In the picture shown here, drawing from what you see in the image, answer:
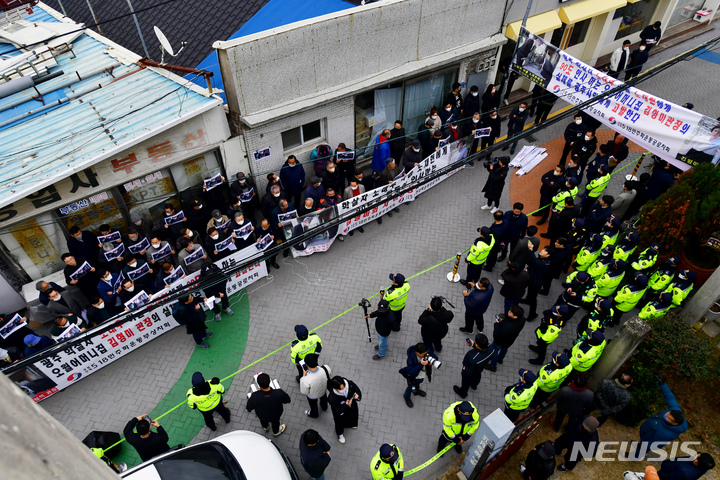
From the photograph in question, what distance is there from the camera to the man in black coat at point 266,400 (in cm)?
701

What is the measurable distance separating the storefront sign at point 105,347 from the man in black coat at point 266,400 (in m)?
2.63

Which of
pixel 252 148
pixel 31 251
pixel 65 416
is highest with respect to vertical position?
pixel 252 148

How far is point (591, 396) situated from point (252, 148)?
28.5 feet

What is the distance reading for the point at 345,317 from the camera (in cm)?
992

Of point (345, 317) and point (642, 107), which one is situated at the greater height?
point (642, 107)

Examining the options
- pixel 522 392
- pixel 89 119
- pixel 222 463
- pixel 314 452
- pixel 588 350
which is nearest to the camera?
pixel 222 463

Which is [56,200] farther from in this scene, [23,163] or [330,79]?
[330,79]

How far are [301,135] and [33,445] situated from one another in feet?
35.2

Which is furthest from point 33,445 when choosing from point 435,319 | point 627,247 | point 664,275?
point 627,247

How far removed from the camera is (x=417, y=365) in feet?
25.2

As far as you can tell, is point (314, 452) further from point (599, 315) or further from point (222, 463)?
point (599, 315)

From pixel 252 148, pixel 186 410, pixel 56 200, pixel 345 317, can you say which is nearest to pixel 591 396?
pixel 345 317

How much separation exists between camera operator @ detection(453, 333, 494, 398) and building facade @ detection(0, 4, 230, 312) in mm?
7177

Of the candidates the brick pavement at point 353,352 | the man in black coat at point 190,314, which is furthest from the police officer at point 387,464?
the man in black coat at point 190,314
